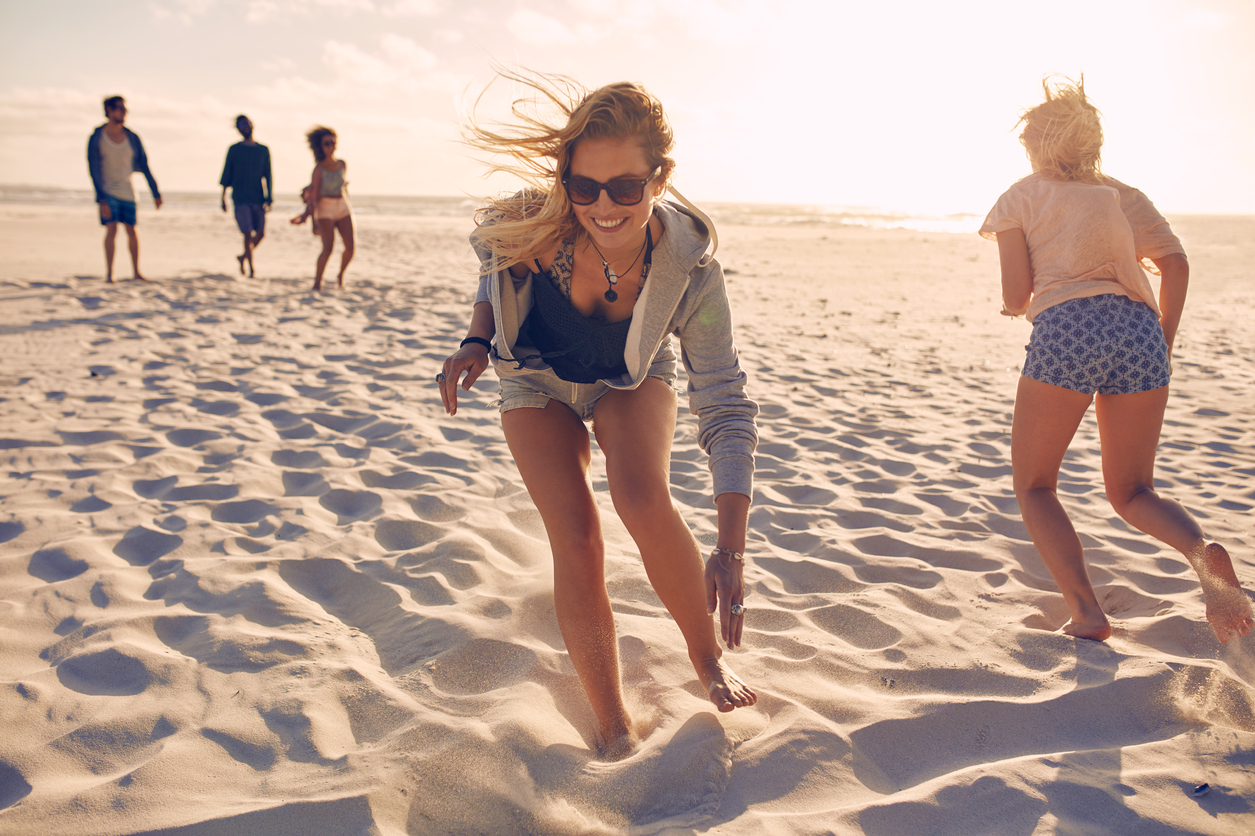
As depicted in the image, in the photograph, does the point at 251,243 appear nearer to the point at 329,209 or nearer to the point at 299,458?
the point at 329,209

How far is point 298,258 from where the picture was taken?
41.0 feet

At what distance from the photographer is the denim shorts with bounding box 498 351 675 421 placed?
2242 mm

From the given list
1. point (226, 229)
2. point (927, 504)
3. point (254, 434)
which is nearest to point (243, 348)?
point (254, 434)

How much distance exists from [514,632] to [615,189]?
1.43 meters

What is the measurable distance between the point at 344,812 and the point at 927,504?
2.86 metres

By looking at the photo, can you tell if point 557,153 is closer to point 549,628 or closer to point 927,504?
point 549,628

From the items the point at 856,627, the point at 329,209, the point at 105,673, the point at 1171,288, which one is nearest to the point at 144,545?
the point at 105,673

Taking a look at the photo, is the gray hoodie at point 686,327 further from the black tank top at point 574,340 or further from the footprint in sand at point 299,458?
the footprint in sand at point 299,458

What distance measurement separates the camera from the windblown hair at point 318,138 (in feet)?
27.4

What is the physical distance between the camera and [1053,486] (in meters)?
2.58

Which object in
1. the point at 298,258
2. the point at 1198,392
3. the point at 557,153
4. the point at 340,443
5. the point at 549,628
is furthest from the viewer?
the point at 298,258

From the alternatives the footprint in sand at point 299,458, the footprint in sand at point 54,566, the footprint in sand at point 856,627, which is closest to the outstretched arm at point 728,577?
the footprint in sand at point 856,627

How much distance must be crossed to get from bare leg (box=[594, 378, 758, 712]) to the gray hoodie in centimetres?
13

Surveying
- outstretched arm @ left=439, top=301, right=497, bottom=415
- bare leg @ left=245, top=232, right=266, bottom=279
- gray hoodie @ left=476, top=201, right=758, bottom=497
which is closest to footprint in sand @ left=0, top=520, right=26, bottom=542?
outstretched arm @ left=439, top=301, right=497, bottom=415
